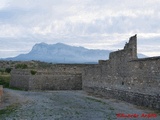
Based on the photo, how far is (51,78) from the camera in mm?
50500

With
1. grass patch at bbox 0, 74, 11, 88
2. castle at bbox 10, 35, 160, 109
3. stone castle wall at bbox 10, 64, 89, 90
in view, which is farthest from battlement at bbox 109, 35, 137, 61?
grass patch at bbox 0, 74, 11, 88

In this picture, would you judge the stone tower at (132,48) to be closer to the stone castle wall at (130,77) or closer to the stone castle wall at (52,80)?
the stone castle wall at (130,77)

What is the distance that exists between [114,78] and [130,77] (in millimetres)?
4387

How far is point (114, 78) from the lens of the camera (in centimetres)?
3466

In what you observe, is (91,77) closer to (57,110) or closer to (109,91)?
(109,91)

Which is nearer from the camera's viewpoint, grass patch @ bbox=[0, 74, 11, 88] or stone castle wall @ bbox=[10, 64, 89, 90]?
stone castle wall @ bbox=[10, 64, 89, 90]

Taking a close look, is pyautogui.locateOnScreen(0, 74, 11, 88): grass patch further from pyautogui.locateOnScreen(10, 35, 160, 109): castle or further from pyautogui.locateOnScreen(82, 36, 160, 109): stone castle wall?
pyautogui.locateOnScreen(82, 36, 160, 109): stone castle wall

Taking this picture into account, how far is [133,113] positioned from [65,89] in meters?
26.7

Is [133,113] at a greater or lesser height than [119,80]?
lesser

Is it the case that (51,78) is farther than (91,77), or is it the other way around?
(51,78)

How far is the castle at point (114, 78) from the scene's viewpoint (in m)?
26.5

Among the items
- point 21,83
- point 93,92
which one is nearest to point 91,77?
point 93,92

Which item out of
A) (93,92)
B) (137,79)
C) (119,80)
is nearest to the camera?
(137,79)

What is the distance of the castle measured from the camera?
2654 centimetres
